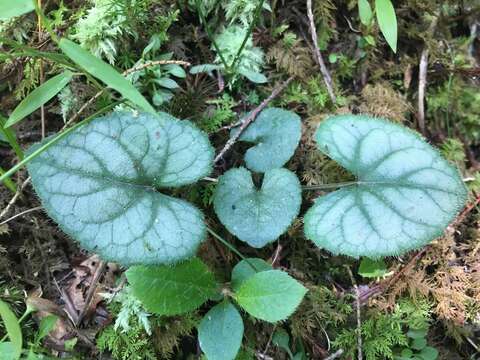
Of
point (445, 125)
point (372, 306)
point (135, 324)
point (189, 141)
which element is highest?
point (189, 141)

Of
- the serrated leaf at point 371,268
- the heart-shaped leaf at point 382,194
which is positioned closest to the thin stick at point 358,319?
the serrated leaf at point 371,268

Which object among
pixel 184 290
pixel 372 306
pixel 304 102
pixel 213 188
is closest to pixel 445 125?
pixel 304 102

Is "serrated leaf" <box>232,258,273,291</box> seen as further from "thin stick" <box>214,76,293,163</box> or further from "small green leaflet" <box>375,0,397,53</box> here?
"small green leaflet" <box>375,0,397,53</box>

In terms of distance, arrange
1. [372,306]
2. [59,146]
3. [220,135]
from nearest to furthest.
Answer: [59,146]
[372,306]
[220,135]

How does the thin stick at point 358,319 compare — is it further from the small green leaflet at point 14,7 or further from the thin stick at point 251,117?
the small green leaflet at point 14,7

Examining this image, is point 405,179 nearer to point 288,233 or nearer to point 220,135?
point 288,233

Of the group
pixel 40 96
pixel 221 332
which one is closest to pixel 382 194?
pixel 221 332

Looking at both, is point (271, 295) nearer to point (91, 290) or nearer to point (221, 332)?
point (221, 332)
